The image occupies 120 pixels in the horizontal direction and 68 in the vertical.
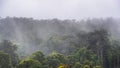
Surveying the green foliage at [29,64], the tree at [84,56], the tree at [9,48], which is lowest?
the green foliage at [29,64]

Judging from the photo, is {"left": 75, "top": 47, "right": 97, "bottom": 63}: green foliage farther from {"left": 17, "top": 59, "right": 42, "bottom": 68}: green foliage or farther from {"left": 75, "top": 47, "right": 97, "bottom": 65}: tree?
{"left": 17, "top": 59, "right": 42, "bottom": 68}: green foliage

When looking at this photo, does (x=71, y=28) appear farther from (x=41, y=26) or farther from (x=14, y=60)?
(x=14, y=60)

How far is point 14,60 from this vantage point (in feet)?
170

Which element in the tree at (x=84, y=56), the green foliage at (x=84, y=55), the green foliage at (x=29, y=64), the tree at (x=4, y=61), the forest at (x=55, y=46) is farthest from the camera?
the green foliage at (x=84, y=55)

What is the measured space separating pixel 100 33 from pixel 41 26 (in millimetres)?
39410

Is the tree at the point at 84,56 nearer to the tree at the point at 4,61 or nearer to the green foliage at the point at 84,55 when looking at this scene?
the green foliage at the point at 84,55

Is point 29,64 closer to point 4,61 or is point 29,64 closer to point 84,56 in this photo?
→ point 4,61

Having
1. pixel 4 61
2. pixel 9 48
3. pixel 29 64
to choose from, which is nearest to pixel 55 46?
pixel 9 48

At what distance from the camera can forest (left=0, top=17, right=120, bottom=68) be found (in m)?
48.2

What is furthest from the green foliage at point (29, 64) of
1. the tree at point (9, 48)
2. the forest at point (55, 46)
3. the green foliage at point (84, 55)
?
the green foliage at point (84, 55)

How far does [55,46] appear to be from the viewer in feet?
261

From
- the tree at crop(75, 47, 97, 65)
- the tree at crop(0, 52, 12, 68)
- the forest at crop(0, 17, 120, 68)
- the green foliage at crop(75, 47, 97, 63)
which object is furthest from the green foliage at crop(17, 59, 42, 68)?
the green foliage at crop(75, 47, 97, 63)

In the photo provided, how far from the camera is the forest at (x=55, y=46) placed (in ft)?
158

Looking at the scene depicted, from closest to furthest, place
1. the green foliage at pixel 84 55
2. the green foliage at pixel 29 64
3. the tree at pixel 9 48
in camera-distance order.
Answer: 1. the green foliage at pixel 29 64
2. the tree at pixel 9 48
3. the green foliage at pixel 84 55
